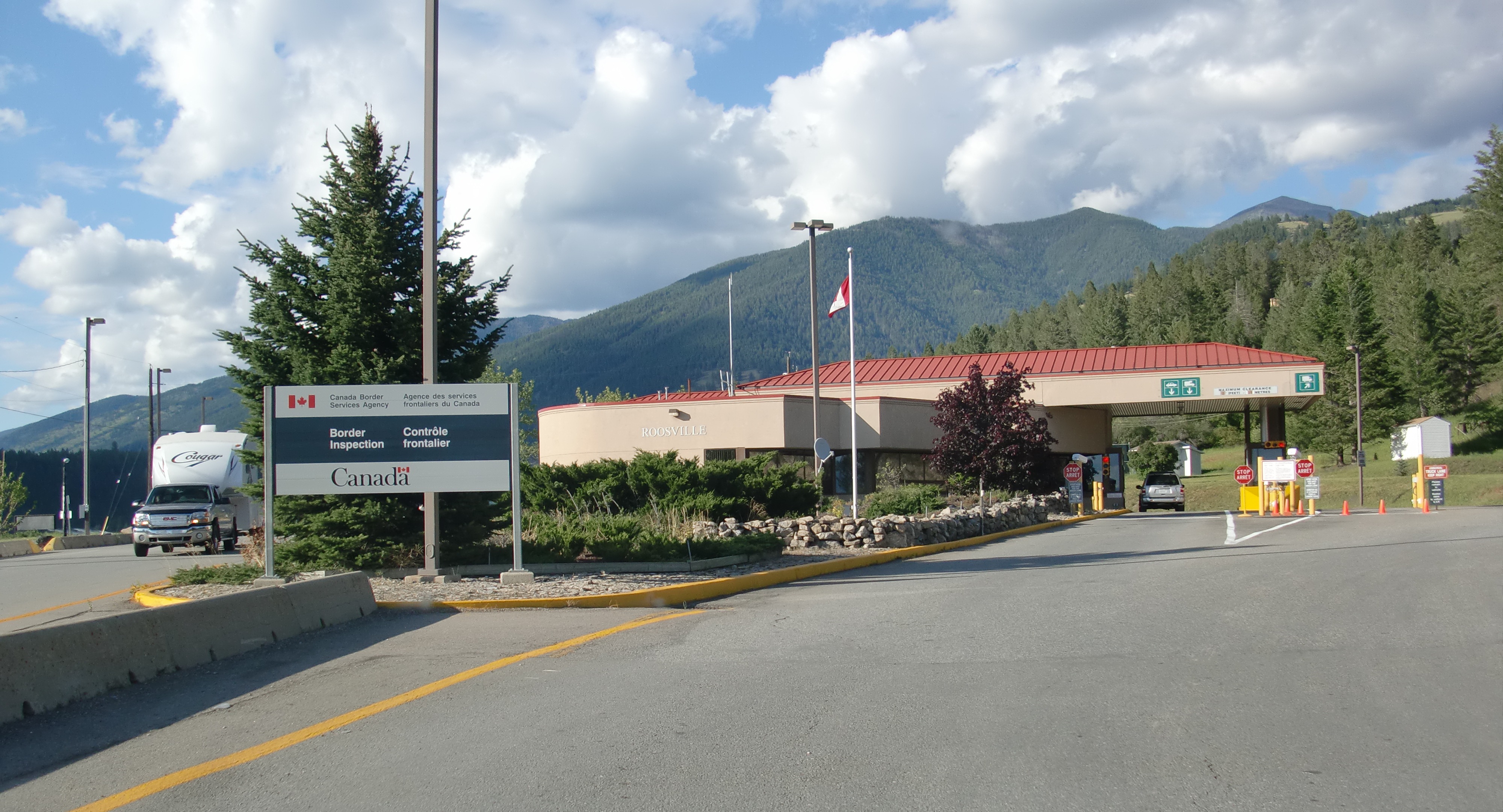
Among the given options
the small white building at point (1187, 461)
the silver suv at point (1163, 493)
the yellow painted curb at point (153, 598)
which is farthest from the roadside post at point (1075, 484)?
the small white building at point (1187, 461)

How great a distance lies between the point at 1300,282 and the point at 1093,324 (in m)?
24.2

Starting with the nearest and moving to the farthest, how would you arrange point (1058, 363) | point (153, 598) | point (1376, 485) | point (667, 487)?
1. point (153, 598)
2. point (667, 487)
3. point (1058, 363)
4. point (1376, 485)

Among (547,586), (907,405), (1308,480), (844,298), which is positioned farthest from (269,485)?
(1308,480)

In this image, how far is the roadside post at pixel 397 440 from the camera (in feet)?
44.0

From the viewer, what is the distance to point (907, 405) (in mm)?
43250

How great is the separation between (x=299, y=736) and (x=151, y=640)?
2738mm

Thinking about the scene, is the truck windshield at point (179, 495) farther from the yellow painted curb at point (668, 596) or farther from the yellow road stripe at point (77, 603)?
the yellow painted curb at point (668, 596)

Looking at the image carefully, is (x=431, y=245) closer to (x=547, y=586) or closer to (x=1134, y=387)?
(x=547, y=586)

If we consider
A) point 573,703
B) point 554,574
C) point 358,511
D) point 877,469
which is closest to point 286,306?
point 358,511

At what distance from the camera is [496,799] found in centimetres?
495

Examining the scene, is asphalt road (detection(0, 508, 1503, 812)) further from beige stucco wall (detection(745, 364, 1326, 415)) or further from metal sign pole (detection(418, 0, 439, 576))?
beige stucco wall (detection(745, 364, 1326, 415))

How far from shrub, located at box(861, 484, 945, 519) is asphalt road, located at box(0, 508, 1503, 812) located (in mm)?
15103

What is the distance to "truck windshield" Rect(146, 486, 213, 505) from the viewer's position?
2647 centimetres

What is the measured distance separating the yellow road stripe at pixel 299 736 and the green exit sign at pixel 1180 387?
136 ft
